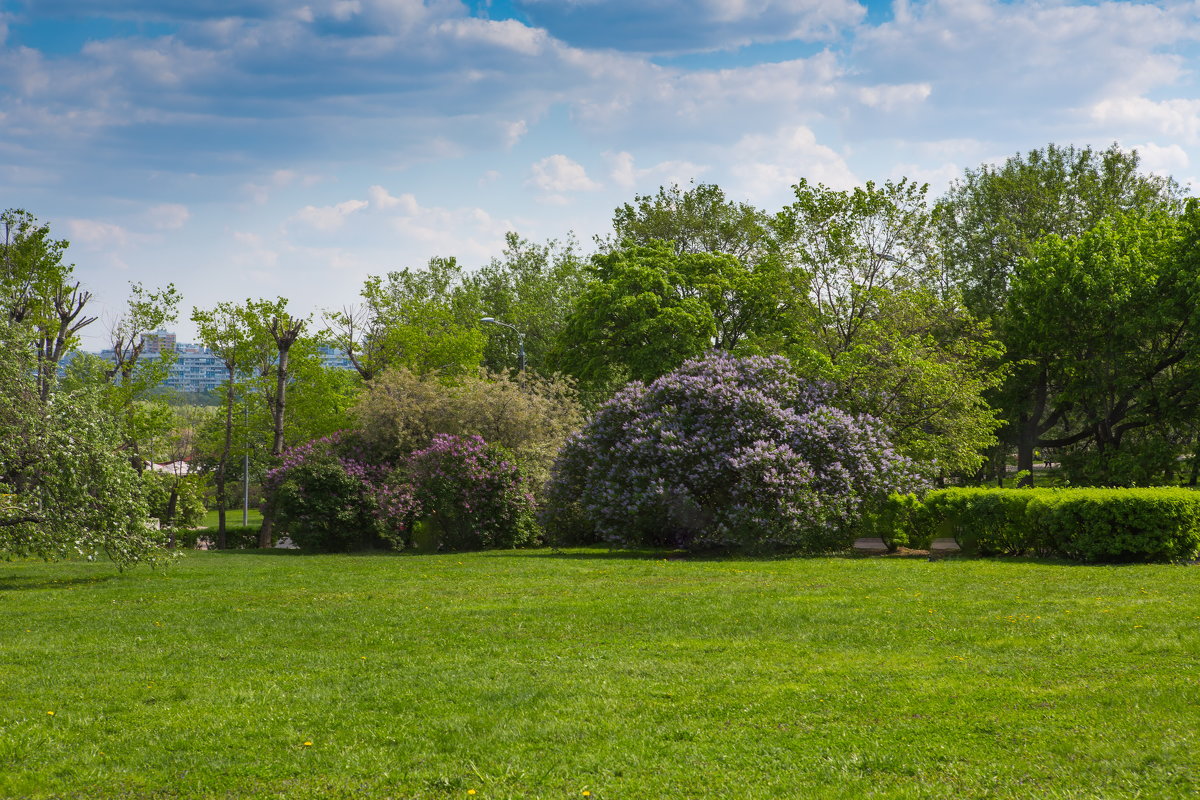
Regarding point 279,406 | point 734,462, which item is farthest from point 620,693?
point 279,406

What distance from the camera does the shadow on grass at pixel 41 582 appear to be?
15.5m

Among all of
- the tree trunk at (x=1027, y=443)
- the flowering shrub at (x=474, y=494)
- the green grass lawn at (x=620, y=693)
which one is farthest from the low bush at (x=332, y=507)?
the tree trunk at (x=1027, y=443)

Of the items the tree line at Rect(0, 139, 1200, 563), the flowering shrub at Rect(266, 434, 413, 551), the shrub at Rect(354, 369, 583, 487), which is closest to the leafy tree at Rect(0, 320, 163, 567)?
the tree line at Rect(0, 139, 1200, 563)

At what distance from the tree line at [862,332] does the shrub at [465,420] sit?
1.94 meters

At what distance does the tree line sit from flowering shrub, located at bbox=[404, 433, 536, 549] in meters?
5.15

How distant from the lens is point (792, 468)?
61.1 feet

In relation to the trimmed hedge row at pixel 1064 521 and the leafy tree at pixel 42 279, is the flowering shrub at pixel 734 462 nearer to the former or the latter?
the trimmed hedge row at pixel 1064 521

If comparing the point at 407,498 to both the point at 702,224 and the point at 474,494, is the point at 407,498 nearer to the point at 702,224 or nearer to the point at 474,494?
the point at 474,494

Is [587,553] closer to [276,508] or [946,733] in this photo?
[276,508]

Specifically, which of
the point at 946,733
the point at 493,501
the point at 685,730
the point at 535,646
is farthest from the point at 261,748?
the point at 493,501

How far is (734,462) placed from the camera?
18.6 metres

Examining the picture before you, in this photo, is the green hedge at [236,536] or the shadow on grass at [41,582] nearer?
the shadow on grass at [41,582]

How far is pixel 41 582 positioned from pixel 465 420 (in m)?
12.0

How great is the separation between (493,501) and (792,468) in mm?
8020
